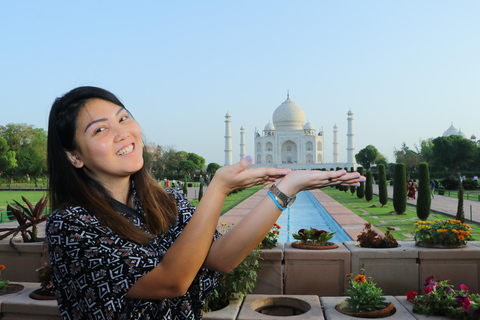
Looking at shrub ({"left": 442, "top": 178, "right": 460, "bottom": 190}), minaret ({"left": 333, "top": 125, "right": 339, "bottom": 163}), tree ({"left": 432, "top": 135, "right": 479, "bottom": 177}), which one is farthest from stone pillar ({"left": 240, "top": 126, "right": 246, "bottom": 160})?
shrub ({"left": 442, "top": 178, "right": 460, "bottom": 190})

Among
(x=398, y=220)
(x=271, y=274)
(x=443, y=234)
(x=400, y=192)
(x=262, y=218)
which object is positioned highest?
(x=262, y=218)

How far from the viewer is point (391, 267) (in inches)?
140

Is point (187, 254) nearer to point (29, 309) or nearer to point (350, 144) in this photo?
point (29, 309)

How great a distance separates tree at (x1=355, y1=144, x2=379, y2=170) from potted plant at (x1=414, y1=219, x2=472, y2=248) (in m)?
51.6

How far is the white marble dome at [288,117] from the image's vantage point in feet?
160

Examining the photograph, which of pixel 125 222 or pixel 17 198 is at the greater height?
pixel 125 222

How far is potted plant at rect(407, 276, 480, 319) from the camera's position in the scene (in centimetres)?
265

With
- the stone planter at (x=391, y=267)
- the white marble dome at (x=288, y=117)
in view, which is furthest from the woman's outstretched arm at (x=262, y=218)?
the white marble dome at (x=288, y=117)

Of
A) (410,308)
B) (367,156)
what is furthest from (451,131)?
(410,308)

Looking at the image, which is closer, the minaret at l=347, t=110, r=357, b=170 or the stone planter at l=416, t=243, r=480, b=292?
the stone planter at l=416, t=243, r=480, b=292

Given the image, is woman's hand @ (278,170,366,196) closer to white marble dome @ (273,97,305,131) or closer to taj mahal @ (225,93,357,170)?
taj mahal @ (225,93,357,170)

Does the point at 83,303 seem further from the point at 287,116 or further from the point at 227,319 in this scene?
the point at 287,116

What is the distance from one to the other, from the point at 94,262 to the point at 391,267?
3139 mm

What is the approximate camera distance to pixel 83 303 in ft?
3.24
